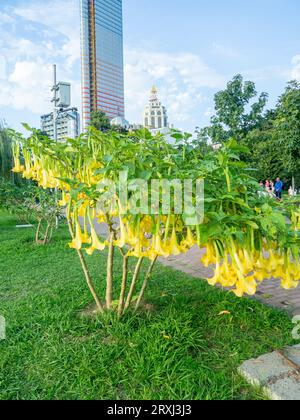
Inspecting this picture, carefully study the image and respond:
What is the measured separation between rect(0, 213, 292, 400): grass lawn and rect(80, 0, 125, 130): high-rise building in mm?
26084

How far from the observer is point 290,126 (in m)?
11.8

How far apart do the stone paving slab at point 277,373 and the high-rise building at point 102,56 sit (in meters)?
27.1

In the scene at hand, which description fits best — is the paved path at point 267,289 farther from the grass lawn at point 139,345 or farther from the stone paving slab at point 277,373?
the stone paving slab at point 277,373

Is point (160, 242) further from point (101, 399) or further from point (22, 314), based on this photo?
point (22, 314)

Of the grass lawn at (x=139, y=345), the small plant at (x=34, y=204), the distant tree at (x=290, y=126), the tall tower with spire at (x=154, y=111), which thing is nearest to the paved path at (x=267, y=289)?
the grass lawn at (x=139, y=345)

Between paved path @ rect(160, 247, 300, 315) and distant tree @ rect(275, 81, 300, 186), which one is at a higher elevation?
distant tree @ rect(275, 81, 300, 186)

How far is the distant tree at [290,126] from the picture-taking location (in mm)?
11625

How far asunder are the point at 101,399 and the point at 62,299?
1475 millimetres

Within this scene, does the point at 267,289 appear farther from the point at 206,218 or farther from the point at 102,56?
the point at 102,56

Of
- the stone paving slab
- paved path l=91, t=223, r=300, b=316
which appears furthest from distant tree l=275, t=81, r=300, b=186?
the stone paving slab

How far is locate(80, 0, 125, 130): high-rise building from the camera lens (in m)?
26.5

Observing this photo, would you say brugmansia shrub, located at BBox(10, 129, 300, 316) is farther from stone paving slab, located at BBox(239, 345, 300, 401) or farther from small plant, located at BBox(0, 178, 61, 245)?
small plant, located at BBox(0, 178, 61, 245)

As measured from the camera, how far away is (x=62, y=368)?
1.96 metres
